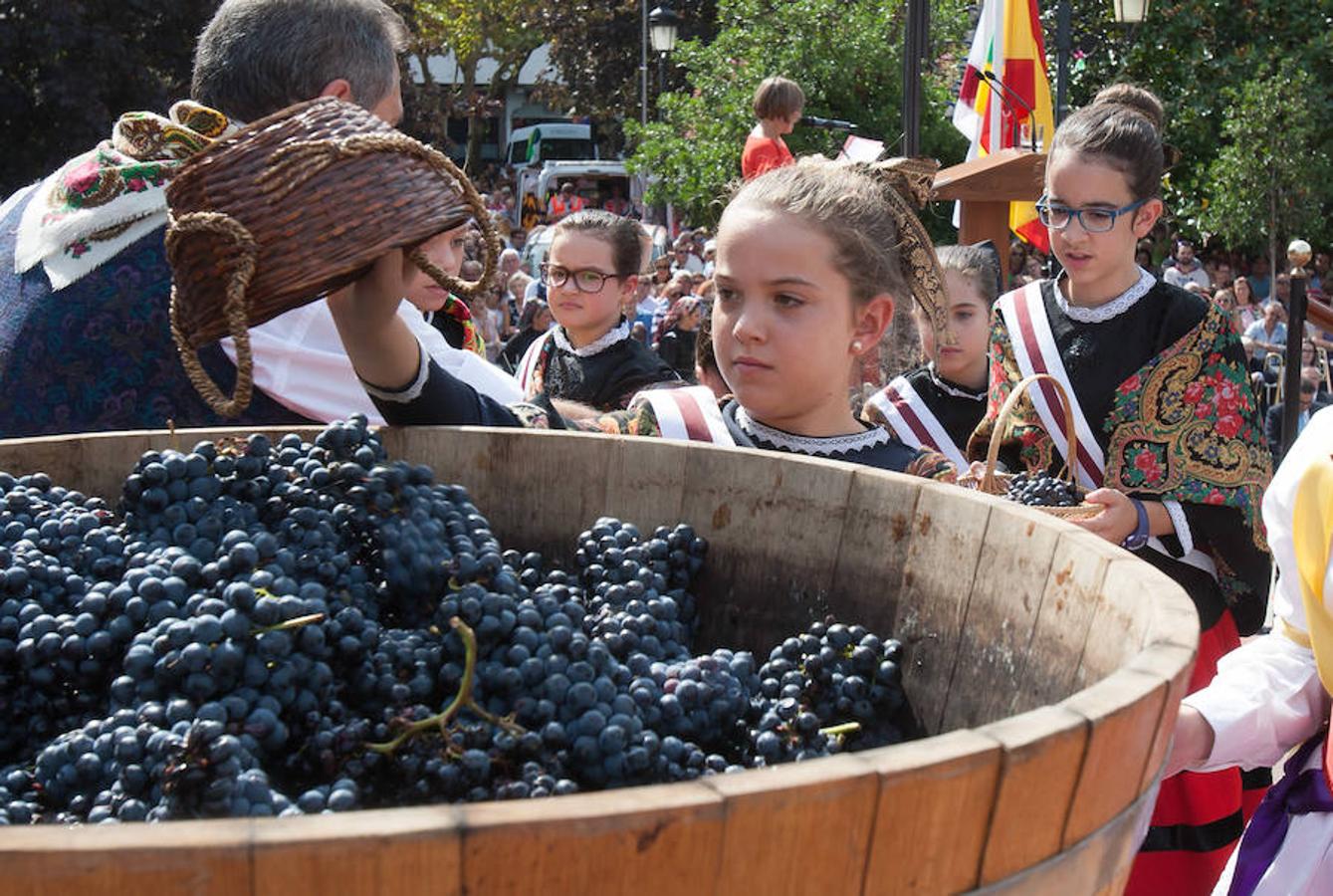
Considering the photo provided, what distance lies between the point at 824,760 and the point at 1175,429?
2779 millimetres

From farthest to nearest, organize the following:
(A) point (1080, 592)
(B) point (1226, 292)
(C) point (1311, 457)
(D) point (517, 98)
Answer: (D) point (517, 98)
(B) point (1226, 292)
(C) point (1311, 457)
(A) point (1080, 592)

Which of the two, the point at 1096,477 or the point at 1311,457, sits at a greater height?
the point at 1311,457

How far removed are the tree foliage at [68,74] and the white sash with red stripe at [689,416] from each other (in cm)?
1740

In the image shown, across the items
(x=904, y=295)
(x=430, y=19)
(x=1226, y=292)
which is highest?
(x=430, y=19)

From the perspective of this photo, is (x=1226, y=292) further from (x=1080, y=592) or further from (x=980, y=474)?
(x=1080, y=592)

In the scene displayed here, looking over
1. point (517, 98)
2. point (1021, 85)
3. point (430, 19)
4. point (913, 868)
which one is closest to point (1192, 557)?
point (913, 868)

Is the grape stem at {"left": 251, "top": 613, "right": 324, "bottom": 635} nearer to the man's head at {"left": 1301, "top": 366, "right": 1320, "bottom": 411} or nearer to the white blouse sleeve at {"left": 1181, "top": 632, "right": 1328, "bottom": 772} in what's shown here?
the white blouse sleeve at {"left": 1181, "top": 632, "right": 1328, "bottom": 772}

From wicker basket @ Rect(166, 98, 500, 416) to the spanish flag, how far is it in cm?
659

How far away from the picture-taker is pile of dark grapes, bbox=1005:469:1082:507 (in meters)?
2.97

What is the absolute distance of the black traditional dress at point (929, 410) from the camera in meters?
4.30

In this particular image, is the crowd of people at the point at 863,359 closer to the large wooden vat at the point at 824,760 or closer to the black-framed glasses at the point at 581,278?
the large wooden vat at the point at 824,760

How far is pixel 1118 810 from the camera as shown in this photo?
110 centimetres

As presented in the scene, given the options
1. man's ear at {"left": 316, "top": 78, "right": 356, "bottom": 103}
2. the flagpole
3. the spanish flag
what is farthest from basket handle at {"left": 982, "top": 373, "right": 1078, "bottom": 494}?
the flagpole

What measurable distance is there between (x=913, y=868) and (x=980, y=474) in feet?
6.95
